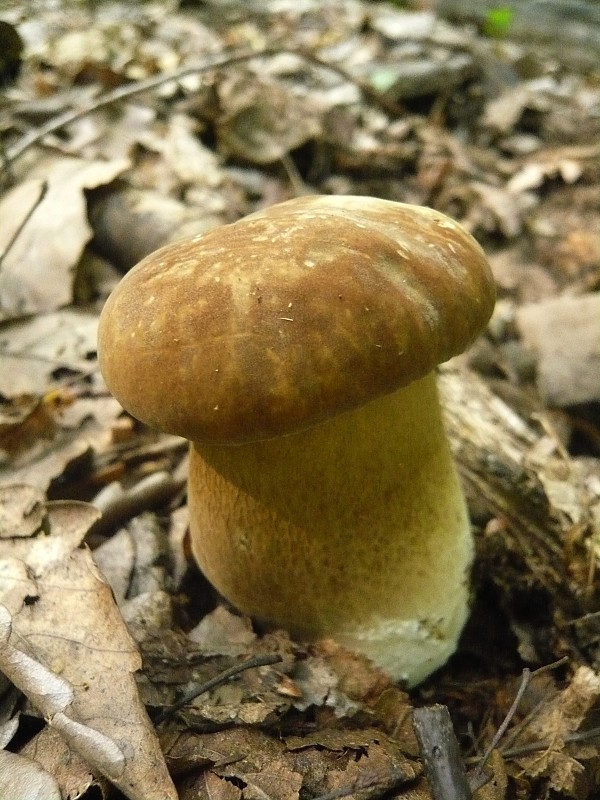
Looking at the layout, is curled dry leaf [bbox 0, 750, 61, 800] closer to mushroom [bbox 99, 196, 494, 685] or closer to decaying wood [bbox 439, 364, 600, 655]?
mushroom [bbox 99, 196, 494, 685]

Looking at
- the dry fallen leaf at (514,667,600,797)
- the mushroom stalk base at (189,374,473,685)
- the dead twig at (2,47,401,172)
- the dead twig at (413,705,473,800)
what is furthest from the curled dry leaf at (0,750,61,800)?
the dead twig at (2,47,401,172)

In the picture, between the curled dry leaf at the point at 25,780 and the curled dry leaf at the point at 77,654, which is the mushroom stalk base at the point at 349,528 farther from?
the curled dry leaf at the point at 25,780

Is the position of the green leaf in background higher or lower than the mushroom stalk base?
lower

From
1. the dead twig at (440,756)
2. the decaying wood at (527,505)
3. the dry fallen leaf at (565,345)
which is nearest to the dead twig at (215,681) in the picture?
the dead twig at (440,756)

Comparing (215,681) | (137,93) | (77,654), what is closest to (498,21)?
(137,93)

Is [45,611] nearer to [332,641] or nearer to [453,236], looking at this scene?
[332,641]

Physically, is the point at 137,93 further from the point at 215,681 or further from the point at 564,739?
the point at 564,739

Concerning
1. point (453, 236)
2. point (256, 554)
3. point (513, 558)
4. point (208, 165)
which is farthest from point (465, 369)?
point (208, 165)
